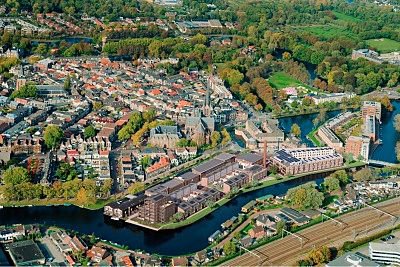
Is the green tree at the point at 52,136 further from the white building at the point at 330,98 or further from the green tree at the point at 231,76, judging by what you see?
the white building at the point at 330,98

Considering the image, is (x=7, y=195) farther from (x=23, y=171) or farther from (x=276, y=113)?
(x=276, y=113)

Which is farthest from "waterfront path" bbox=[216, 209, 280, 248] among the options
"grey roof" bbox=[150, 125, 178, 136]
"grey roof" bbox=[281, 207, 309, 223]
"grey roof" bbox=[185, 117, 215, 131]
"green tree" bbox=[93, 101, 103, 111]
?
"green tree" bbox=[93, 101, 103, 111]

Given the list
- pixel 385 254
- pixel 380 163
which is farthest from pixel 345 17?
pixel 385 254

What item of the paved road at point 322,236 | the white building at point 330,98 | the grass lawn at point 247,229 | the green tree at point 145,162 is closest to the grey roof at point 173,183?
the green tree at point 145,162

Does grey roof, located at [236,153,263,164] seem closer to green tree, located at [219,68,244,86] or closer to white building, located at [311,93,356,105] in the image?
white building, located at [311,93,356,105]

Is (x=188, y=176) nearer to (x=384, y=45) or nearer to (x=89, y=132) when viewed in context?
(x=89, y=132)

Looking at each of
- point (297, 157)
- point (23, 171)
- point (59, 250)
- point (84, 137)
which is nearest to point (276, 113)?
point (297, 157)
